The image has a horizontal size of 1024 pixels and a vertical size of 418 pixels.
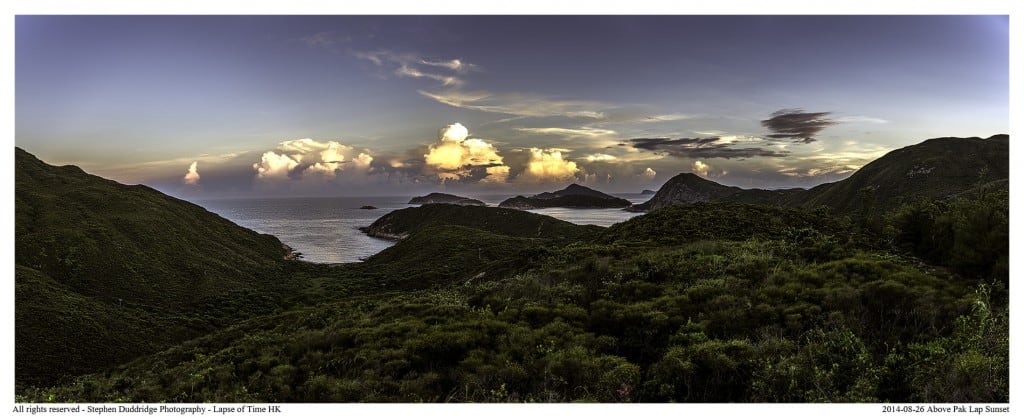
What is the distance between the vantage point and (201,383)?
11.2 meters

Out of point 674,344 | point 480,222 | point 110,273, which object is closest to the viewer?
point 674,344

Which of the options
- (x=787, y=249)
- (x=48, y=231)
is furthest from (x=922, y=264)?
(x=48, y=231)

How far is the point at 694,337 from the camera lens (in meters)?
10.1

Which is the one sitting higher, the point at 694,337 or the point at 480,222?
the point at 694,337

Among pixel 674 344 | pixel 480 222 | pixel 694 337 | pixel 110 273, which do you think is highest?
pixel 694 337

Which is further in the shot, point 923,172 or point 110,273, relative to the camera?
point 923,172

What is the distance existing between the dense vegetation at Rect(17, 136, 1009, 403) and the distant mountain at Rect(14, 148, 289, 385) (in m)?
6.16

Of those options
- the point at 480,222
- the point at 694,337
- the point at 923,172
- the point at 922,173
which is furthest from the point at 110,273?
the point at 923,172

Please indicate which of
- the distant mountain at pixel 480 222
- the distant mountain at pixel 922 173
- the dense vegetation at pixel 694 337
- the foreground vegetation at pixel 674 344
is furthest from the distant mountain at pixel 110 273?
the distant mountain at pixel 922 173

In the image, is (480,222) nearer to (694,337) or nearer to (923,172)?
(694,337)

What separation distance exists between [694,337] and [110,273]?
50852mm

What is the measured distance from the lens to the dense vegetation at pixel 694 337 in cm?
850

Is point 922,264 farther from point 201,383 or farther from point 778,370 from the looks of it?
point 201,383
